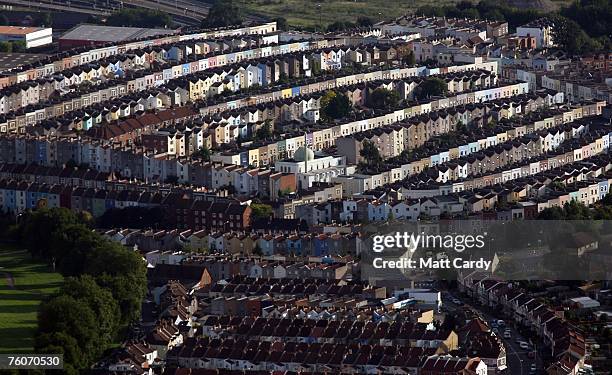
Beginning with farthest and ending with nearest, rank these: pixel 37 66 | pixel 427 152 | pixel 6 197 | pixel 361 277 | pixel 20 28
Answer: pixel 20 28 → pixel 37 66 → pixel 427 152 → pixel 6 197 → pixel 361 277

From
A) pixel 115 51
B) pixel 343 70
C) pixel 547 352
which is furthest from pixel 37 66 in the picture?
pixel 547 352

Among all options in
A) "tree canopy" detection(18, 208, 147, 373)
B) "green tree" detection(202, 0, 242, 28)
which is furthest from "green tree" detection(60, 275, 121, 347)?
"green tree" detection(202, 0, 242, 28)

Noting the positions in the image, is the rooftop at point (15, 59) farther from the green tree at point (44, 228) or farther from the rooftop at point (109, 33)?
the green tree at point (44, 228)

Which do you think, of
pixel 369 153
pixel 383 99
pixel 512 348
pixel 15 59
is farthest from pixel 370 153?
pixel 15 59

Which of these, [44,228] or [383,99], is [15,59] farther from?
[44,228]

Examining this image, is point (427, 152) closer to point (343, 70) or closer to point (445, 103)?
point (445, 103)

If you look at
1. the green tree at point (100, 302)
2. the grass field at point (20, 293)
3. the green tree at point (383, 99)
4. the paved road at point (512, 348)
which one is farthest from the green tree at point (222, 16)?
the green tree at point (100, 302)

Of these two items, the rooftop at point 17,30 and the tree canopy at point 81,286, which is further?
the rooftop at point 17,30
